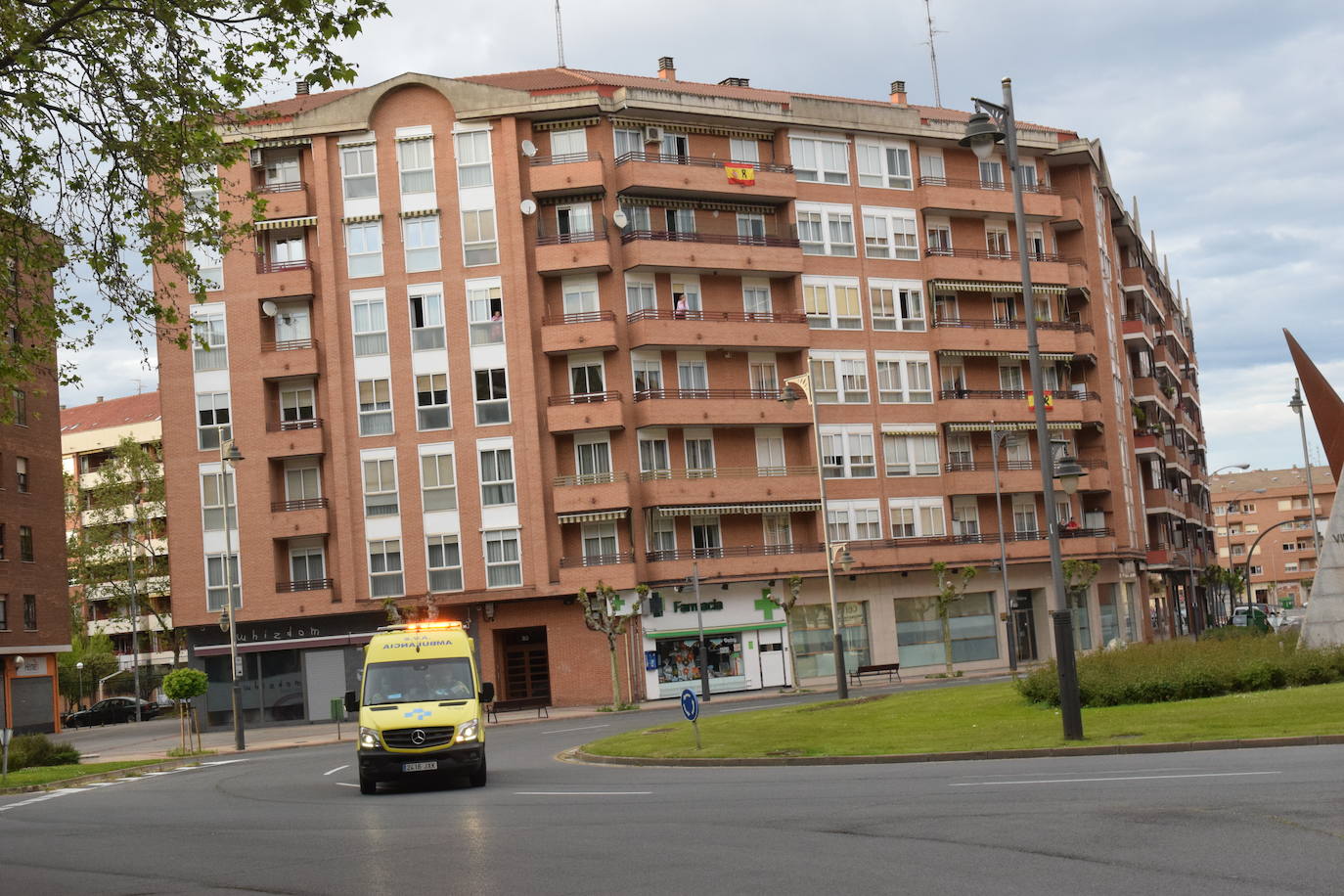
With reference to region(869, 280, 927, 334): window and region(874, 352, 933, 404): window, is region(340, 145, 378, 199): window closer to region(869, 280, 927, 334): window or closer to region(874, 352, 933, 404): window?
region(869, 280, 927, 334): window

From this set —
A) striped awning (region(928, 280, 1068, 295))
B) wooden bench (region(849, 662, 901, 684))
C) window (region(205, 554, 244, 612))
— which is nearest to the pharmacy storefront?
wooden bench (region(849, 662, 901, 684))

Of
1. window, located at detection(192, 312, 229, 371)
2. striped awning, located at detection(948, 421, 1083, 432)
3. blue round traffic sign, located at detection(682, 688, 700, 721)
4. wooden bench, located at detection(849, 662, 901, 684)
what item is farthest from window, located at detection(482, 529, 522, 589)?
blue round traffic sign, located at detection(682, 688, 700, 721)

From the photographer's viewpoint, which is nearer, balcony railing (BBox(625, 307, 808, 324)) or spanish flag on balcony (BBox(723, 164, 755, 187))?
balcony railing (BBox(625, 307, 808, 324))

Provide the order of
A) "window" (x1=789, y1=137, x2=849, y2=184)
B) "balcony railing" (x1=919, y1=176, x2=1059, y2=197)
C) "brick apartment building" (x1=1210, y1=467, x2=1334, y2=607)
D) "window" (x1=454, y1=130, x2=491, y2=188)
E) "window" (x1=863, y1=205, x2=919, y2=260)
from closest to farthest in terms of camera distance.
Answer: "window" (x1=454, y1=130, x2=491, y2=188) → "window" (x1=789, y1=137, x2=849, y2=184) → "window" (x1=863, y1=205, x2=919, y2=260) → "balcony railing" (x1=919, y1=176, x2=1059, y2=197) → "brick apartment building" (x1=1210, y1=467, x2=1334, y2=607)

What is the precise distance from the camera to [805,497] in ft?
178

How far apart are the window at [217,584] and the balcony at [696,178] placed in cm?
1983

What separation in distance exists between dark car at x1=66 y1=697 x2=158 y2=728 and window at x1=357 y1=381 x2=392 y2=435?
30.0 m

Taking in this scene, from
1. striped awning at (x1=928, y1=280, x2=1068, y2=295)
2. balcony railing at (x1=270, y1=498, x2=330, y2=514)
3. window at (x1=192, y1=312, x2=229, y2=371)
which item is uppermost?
striped awning at (x1=928, y1=280, x2=1068, y2=295)

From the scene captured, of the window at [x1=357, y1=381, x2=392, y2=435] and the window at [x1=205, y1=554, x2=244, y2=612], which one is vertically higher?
the window at [x1=357, y1=381, x2=392, y2=435]

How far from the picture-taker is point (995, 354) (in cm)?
5984

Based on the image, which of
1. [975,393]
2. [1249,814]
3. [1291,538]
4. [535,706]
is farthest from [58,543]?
[1291,538]

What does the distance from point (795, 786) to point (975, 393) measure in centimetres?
4389

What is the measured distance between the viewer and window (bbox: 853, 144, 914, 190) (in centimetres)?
5834

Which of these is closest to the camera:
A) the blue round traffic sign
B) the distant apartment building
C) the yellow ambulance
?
the yellow ambulance
